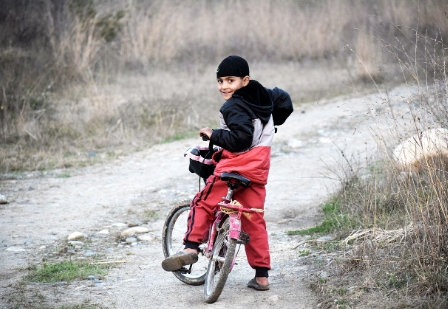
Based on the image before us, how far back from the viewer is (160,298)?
4078 millimetres

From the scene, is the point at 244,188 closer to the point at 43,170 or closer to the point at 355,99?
the point at 43,170

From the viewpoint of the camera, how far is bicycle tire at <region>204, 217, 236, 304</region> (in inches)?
148

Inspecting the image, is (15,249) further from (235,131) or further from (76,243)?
(235,131)

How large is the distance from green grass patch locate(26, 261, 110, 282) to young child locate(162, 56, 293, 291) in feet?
3.14

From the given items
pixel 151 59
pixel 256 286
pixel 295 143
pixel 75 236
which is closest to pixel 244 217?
pixel 256 286

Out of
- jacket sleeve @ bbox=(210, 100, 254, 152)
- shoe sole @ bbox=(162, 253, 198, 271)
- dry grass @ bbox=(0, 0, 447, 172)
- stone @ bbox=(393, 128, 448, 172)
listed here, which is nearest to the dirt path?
shoe sole @ bbox=(162, 253, 198, 271)

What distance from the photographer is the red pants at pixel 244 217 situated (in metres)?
4.05

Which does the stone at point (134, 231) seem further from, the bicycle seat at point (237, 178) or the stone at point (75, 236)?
the bicycle seat at point (237, 178)

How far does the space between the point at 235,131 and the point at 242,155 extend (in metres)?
0.19

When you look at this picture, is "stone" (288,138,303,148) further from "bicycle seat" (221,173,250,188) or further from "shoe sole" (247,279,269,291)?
"bicycle seat" (221,173,250,188)

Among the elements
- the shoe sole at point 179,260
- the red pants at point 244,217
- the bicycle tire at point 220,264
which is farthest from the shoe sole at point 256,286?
the shoe sole at point 179,260

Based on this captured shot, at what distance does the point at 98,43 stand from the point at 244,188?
9302 millimetres

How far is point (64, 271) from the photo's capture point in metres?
4.67

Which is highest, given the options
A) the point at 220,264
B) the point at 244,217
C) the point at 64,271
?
the point at 244,217
